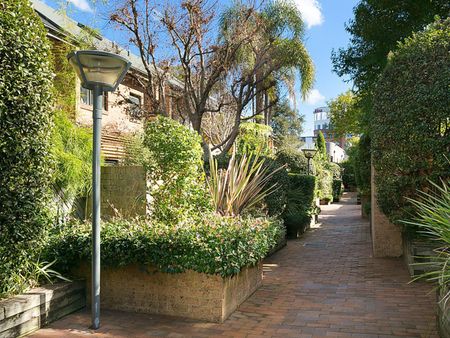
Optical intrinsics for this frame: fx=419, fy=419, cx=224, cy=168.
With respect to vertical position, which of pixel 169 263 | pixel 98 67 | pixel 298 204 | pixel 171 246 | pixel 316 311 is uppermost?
pixel 98 67

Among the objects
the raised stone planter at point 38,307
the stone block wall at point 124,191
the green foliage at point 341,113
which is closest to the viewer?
the raised stone planter at point 38,307

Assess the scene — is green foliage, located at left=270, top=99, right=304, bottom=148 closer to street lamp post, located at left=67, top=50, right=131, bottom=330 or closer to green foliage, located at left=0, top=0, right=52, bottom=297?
street lamp post, located at left=67, top=50, right=131, bottom=330

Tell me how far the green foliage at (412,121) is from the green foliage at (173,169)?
3.13 metres

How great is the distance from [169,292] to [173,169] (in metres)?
1.97

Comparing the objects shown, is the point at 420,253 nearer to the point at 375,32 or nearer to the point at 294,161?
the point at 375,32

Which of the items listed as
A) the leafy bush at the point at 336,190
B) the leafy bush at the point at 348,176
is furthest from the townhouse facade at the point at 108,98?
the leafy bush at the point at 348,176

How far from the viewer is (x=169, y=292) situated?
15.7 feet

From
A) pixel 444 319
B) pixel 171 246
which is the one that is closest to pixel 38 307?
pixel 171 246

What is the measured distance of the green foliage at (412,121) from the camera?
6.25 meters

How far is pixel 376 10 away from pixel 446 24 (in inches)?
172

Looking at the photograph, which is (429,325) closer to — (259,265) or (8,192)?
(259,265)

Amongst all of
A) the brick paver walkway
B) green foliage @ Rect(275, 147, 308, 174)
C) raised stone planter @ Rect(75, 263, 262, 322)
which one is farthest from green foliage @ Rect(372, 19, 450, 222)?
green foliage @ Rect(275, 147, 308, 174)

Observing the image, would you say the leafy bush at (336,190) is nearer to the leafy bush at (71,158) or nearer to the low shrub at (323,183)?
the low shrub at (323,183)

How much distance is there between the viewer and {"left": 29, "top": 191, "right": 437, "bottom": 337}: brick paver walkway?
14.1 ft
